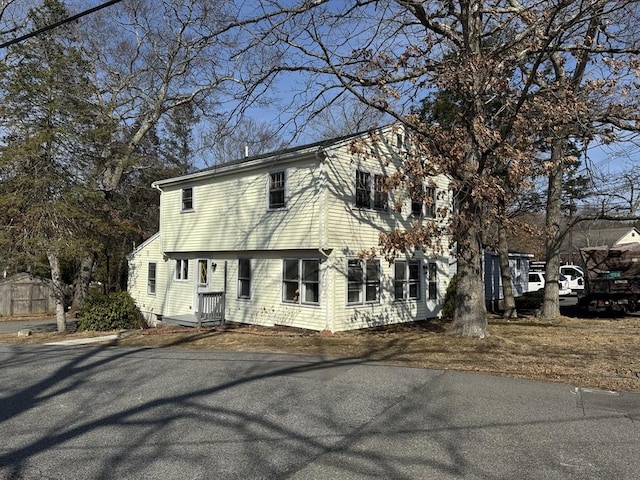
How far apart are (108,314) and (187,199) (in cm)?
546

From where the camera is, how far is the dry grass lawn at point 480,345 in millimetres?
8914

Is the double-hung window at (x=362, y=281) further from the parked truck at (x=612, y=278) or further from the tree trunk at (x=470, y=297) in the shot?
the parked truck at (x=612, y=278)

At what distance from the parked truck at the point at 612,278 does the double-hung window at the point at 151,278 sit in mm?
18171

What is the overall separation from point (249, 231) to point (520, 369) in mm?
10450

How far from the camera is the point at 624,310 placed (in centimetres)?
1959

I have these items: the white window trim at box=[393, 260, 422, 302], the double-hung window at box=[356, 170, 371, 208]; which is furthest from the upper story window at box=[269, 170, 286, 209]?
the white window trim at box=[393, 260, 422, 302]

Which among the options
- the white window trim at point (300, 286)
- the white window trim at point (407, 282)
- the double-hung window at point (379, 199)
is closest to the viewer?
the white window trim at point (300, 286)

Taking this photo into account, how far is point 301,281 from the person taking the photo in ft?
51.4

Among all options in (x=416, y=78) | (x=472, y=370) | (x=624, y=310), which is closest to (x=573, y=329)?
(x=624, y=310)

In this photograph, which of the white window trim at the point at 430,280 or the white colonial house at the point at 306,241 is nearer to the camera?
the white colonial house at the point at 306,241

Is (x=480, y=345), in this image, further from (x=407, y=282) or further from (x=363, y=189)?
(x=363, y=189)

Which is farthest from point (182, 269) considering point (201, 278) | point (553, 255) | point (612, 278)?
point (612, 278)

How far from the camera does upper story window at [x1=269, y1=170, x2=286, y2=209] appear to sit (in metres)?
16.1

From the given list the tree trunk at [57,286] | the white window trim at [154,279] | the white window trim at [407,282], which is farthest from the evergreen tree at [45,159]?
the white window trim at [407,282]
